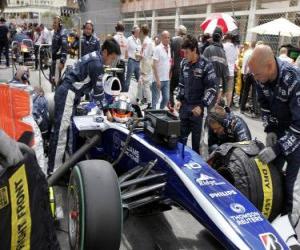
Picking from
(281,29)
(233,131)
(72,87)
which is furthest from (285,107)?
(281,29)

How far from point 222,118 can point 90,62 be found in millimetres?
1568

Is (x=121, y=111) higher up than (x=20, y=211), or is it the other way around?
(x=20, y=211)

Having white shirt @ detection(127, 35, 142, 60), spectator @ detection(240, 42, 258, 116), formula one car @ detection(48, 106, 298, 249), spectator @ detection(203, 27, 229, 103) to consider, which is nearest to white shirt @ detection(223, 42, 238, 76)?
spectator @ detection(240, 42, 258, 116)

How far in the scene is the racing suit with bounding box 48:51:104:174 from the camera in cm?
409

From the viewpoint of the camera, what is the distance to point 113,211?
7.72 feet

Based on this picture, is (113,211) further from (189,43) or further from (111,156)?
(189,43)

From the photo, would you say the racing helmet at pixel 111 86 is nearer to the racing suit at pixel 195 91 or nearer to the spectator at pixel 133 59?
the racing suit at pixel 195 91

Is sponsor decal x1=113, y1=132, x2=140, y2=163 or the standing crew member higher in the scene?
the standing crew member

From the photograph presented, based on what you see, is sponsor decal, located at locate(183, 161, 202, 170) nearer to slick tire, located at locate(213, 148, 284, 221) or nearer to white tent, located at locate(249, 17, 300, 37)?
slick tire, located at locate(213, 148, 284, 221)

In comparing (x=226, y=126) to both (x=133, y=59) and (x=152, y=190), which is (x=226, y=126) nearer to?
(x=152, y=190)

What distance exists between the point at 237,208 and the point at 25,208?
1428 millimetres

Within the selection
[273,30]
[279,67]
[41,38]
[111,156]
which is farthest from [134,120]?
[41,38]

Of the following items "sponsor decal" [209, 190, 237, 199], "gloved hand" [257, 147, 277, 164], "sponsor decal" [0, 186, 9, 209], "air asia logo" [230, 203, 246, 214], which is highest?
"sponsor decal" [0, 186, 9, 209]

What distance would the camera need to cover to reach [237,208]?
2518mm
